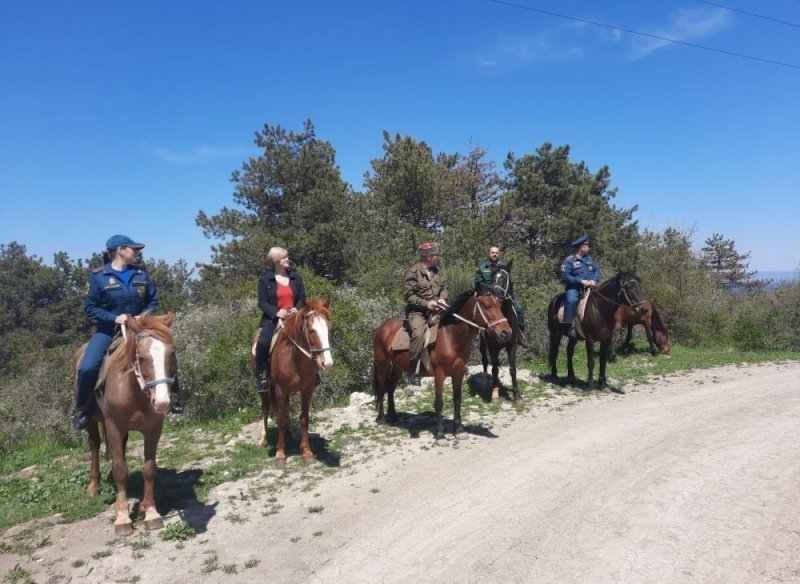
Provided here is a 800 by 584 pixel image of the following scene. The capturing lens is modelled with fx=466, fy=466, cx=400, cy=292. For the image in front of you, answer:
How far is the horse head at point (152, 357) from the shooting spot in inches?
168

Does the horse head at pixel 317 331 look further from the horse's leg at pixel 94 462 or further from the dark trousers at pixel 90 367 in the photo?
the horse's leg at pixel 94 462

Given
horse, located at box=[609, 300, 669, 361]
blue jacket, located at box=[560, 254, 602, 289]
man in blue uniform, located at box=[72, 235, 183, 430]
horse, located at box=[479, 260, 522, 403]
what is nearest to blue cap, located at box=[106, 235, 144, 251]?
man in blue uniform, located at box=[72, 235, 183, 430]

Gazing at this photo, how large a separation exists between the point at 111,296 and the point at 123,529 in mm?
Result: 2429

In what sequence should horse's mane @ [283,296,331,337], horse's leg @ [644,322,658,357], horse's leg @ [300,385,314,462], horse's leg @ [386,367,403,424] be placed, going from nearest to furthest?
horse's mane @ [283,296,331,337] → horse's leg @ [300,385,314,462] → horse's leg @ [386,367,403,424] → horse's leg @ [644,322,658,357]

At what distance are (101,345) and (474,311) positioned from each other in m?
4.87

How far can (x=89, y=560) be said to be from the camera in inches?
169

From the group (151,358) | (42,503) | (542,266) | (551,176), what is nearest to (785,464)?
(151,358)

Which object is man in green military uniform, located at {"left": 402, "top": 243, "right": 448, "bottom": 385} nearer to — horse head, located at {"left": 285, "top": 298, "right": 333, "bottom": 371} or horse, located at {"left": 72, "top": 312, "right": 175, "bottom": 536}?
horse head, located at {"left": 285, "top": 298, "right": 333, "bottom": 371}

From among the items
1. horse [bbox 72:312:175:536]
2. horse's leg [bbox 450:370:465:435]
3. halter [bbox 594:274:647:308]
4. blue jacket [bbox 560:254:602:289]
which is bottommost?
horse's leg [bbox 450:370:465:435]

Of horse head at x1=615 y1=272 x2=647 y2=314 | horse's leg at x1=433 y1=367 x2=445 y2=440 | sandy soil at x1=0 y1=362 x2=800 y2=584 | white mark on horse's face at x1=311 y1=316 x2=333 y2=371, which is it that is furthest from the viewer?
horse head at x1=615 y1=272 x2=647 y2=314

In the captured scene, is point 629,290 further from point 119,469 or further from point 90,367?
point 90,367

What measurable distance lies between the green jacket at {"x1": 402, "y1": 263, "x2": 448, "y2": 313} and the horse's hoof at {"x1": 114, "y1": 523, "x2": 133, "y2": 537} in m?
4.67

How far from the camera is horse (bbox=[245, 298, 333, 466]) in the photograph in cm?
586

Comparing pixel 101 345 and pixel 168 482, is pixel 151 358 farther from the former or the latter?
pixel 168 482
